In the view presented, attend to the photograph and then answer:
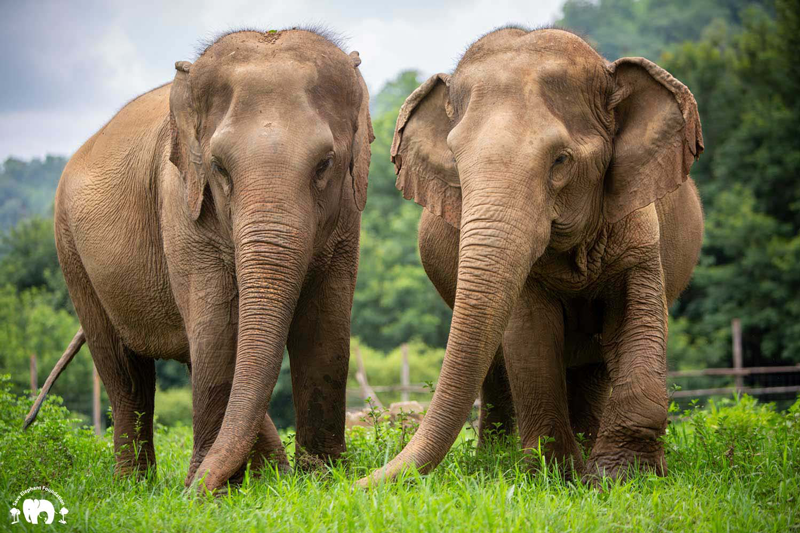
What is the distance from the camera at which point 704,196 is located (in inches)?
1200

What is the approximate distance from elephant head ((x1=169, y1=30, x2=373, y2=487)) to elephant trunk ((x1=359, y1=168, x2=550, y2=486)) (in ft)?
3.37

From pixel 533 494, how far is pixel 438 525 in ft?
3.13

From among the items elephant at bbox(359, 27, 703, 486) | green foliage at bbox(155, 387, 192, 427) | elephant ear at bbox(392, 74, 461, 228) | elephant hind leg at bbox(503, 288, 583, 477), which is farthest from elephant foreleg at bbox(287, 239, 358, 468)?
green foliage at bbox(155, 387, 192, 427)

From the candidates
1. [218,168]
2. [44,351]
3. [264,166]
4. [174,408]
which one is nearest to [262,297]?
[264,166]

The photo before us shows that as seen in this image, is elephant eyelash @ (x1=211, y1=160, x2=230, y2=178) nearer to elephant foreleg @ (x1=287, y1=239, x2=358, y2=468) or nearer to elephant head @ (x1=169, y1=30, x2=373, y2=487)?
elephant head @ (x1=169, y1=30, x2=373, y2=487)

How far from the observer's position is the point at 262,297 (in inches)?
221

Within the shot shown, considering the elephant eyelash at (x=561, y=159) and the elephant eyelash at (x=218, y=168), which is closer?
the elephant eyelash at (x=561, y=159)

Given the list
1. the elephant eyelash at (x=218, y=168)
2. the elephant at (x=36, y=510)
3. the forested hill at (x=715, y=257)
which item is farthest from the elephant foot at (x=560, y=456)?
the forested hill at (x=715, y=257)

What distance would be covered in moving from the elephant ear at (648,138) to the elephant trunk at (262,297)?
6.13 ft

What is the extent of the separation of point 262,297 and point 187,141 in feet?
4.36

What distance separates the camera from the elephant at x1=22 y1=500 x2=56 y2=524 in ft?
15.6

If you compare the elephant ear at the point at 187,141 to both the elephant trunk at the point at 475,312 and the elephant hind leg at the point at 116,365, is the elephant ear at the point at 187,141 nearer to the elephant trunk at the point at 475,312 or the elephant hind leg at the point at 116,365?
the elephant trunk at the point at 475,312

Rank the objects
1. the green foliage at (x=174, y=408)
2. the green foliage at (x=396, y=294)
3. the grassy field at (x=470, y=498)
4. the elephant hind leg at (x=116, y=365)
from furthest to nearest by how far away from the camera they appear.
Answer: the green foliage at (x=396, y=294), the green foliage at (x=174, y=408), the elephant hind leg at (x=116, y=365), the grassy field at (x=470, y=498)

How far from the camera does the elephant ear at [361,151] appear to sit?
6.42 meters
